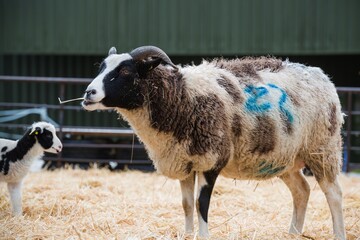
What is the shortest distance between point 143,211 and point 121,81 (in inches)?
95.4

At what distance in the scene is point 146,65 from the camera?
5.21 metres

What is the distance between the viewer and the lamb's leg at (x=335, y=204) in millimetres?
5891

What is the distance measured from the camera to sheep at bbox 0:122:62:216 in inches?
259

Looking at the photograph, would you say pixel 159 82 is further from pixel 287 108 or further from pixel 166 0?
pixel 166 0

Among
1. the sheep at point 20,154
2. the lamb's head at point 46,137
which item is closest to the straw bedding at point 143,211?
the sheep at point 20,154

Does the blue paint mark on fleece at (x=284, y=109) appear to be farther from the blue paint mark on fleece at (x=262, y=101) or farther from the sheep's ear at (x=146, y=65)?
the sheep's ear at (x=146, y=65)

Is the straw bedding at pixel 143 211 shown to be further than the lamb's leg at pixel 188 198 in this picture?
Yes

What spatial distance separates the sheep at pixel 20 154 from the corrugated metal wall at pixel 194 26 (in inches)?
297

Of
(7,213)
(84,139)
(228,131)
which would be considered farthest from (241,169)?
(84,139)

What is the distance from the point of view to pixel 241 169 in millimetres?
5602

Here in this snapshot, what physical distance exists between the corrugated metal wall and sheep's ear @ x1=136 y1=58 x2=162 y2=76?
29.1 ft

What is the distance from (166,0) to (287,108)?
349 inches

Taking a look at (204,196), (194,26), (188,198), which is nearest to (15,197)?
(188,198)

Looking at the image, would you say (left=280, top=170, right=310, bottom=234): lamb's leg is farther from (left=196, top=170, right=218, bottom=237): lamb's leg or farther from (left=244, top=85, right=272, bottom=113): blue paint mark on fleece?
(left=196, top=170, right=218, bottom=237): lamb's leg
